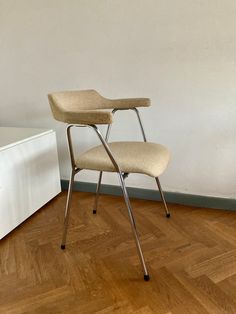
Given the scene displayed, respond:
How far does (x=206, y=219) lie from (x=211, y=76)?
2.68ft

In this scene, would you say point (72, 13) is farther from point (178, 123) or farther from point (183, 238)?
point (183, 238)

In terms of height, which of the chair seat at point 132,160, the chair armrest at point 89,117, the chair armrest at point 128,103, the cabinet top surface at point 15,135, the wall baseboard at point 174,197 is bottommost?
the wall baseboard at point 174,197

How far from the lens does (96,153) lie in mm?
1311

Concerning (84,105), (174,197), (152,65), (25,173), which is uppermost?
(152,65)

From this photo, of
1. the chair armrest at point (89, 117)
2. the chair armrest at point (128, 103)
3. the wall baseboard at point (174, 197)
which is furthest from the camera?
the wall baseboard at point (174, 197)

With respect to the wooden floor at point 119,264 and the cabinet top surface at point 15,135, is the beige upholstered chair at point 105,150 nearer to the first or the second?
the wooden floor at point 119,264

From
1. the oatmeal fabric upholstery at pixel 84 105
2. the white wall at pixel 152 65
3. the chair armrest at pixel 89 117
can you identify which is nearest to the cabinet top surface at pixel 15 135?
the white wall at pixel 152 65

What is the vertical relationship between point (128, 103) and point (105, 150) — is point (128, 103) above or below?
above

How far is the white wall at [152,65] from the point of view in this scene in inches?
61.3

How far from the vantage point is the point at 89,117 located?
1.05 m

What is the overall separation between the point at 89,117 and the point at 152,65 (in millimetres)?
802

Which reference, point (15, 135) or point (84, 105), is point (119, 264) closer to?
point (84, 105)

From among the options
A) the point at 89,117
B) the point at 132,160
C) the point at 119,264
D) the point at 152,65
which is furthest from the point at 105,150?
the point at 152,65

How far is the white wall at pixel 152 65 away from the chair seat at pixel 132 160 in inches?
18.0
